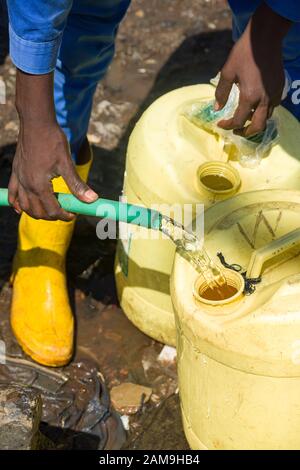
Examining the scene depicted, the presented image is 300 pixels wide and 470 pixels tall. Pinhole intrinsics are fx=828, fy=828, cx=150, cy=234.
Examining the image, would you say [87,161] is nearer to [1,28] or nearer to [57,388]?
[57,388]

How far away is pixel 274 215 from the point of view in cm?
217

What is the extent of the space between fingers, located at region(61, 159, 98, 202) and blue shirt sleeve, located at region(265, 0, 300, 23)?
0.67m

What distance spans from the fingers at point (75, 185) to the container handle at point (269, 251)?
43 cm

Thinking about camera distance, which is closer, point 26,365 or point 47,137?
point 47,137

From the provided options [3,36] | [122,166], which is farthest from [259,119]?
[3,36]

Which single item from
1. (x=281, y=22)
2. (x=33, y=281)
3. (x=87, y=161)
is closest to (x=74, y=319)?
(x=33, y=281)

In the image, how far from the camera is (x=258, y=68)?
2248 millimetres

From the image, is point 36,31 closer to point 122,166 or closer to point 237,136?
point 237,136

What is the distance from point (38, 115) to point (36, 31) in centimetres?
21

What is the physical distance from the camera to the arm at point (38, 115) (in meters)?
1.87

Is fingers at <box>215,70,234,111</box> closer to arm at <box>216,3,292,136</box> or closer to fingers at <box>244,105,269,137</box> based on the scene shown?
arm at <box>216,3,292,136</box>

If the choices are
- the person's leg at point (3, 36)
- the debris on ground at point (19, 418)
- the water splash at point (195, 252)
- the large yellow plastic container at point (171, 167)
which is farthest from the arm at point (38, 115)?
the person's leg at point (3, 36)

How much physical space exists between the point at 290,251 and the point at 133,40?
2229mm

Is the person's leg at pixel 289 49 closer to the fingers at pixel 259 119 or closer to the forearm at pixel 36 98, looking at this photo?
the fingers at pixel 259 119
